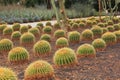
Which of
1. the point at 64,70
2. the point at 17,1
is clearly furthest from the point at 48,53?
the point at 17,1

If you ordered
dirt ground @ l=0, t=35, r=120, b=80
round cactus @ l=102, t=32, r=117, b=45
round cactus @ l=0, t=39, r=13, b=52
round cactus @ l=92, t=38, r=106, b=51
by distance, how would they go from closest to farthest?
dirt ground @ l=0, t=35, r=120, b=80 < round cactus @ l=92, t=38, r=106, b=51 < round cactus @ l=0, t=39, r=13, b=52 < round cactus @ l=102, t=32, r=117, b=45

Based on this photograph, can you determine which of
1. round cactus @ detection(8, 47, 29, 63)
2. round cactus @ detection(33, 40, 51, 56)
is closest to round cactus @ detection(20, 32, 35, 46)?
round cactus @ detection(33, 40, 51, 56)

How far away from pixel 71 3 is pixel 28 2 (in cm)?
493

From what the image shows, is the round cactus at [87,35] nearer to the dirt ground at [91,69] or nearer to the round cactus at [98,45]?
the round cactus at [98,45]

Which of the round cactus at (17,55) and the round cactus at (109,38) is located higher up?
the round cactus at (17,55)

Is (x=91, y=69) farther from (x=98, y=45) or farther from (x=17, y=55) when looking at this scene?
(x=98, y=45)

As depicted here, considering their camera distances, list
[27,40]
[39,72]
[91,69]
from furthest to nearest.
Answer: [27,40]
[91,69]
[39,72]

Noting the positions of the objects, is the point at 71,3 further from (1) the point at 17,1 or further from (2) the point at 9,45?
(2) the point at 9,45

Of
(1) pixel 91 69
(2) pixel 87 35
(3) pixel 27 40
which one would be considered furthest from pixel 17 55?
(2) pixel 87 35

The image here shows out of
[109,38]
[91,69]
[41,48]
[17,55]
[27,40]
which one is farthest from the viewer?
[27,40]

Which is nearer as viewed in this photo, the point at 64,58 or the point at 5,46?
the point at 64,58

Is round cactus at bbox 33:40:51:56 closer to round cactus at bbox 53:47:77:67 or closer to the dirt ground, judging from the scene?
the dirt ground

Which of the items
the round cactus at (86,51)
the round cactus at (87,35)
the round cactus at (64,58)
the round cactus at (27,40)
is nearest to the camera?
the round cactus at (64,58)

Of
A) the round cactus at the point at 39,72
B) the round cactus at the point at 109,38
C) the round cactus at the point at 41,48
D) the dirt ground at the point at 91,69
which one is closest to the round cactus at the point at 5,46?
the dirt ground at the point at 91,69
